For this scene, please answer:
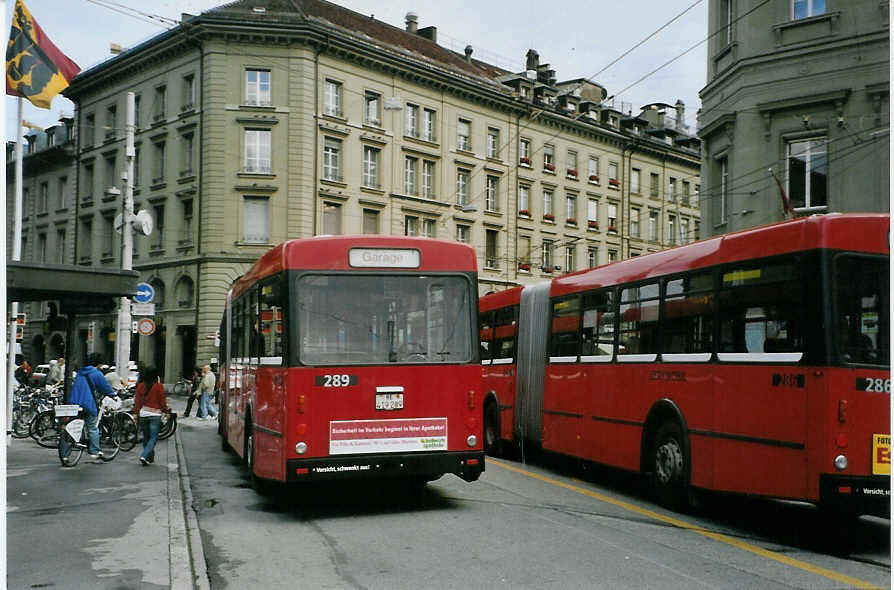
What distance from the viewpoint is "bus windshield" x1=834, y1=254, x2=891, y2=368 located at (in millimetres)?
7867

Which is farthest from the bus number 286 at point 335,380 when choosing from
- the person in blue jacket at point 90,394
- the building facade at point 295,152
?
the building facade at point 295,152

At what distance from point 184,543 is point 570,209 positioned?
1942 inches

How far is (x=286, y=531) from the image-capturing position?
928 centimetres

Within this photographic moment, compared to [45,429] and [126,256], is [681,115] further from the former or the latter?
[45,429]

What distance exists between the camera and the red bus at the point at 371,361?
985 centimetres

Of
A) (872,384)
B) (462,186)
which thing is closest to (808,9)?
(872,384)

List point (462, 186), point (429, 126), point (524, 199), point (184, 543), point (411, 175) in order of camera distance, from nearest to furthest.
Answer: point (184, 543)
point (411, 175)
point (429, 126)
point (462, 186)
point (524, 199)

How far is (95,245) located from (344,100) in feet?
49.0

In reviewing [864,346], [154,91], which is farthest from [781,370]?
[154,91]

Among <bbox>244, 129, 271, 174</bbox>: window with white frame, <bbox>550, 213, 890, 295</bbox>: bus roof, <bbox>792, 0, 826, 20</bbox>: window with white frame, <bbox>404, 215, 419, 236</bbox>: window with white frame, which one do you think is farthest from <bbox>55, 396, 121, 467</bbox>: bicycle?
<bbox>404, 215, 419, 236</bbox>: window with white frame

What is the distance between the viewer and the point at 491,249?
168ft

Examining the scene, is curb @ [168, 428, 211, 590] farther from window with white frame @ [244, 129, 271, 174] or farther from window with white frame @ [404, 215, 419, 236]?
window with white frame @ [404, 215, 419, 236]

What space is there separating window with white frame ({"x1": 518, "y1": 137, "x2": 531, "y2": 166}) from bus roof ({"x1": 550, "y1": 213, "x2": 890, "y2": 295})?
41.8 m

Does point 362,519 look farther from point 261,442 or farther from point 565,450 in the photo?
point 565,450
